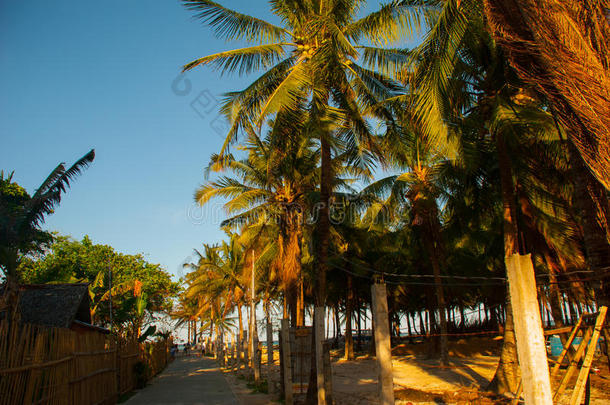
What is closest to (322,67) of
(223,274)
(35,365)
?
(35,365)

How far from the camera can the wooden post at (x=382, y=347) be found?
23.1 feet

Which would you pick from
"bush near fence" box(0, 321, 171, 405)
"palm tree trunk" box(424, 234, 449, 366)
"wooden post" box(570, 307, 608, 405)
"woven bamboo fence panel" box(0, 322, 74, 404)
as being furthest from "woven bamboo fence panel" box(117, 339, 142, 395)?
"wooden post" box(570, 307, 608, 405)

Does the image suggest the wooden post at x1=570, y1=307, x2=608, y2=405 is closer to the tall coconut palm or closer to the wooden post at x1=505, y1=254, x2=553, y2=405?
the wooden post at x1=505, y1=254, x2=553, y2=405

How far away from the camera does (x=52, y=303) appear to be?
14.4 metres

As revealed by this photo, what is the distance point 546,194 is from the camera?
13656 mm

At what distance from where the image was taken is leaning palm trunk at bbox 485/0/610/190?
3.59 meters

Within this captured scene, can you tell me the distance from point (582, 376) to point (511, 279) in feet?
7.52

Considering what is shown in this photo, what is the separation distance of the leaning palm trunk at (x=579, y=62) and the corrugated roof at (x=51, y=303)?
14.8 metres

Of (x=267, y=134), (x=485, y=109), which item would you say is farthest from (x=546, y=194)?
(x=267, y=134)

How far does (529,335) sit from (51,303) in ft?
49.0

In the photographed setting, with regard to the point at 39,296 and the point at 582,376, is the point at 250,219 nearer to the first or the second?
the point at 39,296

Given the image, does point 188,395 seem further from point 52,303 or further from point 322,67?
point 322,67

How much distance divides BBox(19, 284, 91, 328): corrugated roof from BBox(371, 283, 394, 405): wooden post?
11.1 meters

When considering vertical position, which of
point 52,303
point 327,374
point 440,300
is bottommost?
point 327,374
